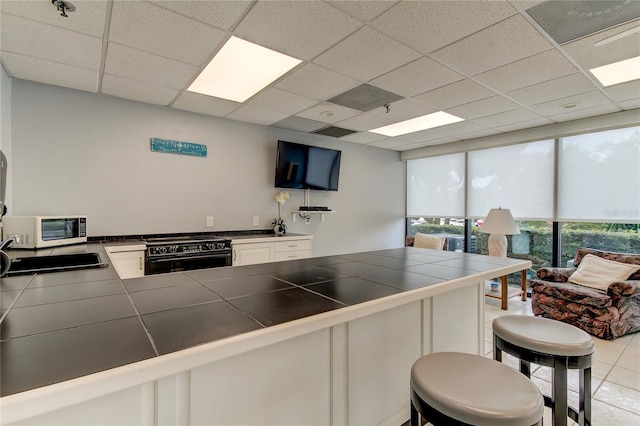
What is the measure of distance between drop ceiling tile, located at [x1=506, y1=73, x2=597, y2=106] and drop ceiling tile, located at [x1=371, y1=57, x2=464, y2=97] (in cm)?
87

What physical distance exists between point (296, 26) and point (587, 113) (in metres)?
3.99

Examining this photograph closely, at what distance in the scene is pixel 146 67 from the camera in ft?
8.47

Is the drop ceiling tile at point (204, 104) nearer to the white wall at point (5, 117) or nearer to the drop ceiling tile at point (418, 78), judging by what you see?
the white wall at point (5, 117)

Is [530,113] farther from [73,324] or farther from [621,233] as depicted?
[73,324]

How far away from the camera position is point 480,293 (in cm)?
233

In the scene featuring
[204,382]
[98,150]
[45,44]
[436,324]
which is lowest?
[436,324]

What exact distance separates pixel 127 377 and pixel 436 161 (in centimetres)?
605

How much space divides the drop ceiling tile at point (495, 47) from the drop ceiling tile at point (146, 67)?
2133 mm

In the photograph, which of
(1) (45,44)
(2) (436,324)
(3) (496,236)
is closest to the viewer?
(2) (436,324)

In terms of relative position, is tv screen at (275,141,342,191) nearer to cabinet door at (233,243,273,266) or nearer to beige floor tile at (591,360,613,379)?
cabinet door at (233,243,273,266)

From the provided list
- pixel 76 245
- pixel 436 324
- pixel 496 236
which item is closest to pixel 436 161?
pixel 496 236

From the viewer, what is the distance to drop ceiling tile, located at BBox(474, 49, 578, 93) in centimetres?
246

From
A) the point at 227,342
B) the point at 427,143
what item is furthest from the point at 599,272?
the point at 227,342

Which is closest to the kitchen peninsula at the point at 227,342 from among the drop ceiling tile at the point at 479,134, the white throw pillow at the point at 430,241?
the white throw pillow at the point at 430,241
